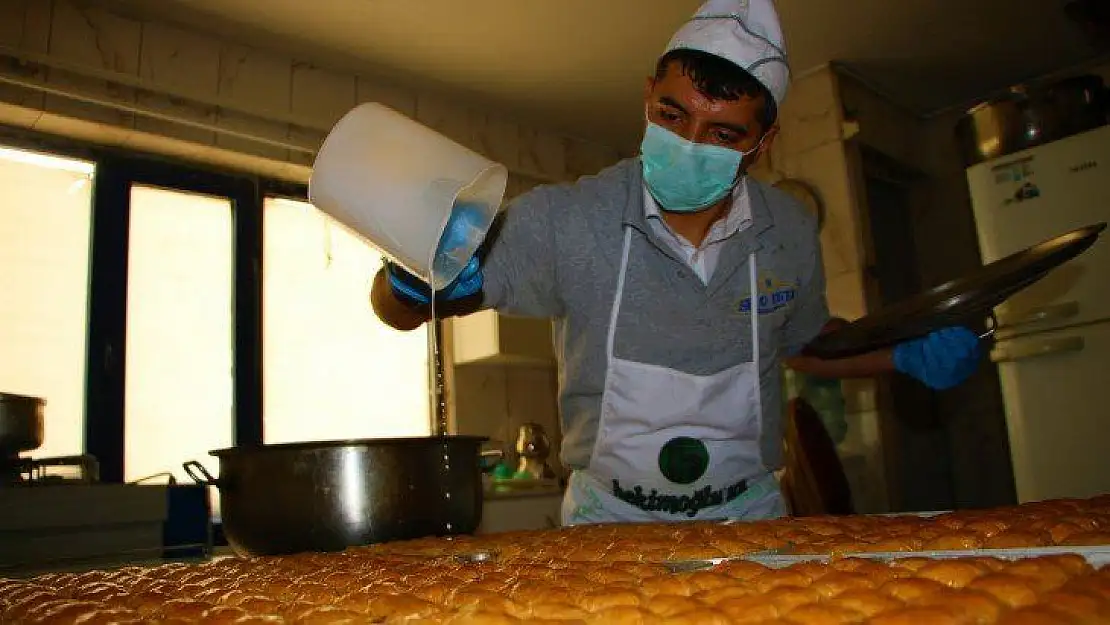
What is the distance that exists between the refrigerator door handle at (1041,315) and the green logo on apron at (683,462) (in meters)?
2.19

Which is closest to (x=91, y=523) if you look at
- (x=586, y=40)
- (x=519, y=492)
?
(x=519, y=492)

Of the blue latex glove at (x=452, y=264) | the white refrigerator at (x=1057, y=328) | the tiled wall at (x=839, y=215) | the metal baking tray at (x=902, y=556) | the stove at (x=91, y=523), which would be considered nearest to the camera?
the metal baking tray at (x=902, y=556)

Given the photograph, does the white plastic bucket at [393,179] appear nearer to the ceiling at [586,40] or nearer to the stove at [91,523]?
the stove at [91,523]

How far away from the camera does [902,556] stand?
786 mm

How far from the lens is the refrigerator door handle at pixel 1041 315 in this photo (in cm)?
303

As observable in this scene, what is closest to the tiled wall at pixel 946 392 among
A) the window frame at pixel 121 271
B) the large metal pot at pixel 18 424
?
the window frame at pixel 121 271

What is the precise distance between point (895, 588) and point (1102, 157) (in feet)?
10.4

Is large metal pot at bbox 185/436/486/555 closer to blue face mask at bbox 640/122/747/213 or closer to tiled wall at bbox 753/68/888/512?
blue face mask at bbox 640/122/747/213

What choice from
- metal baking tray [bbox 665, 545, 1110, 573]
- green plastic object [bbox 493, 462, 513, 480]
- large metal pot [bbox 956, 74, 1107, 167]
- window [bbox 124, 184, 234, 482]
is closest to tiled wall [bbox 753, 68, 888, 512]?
large metal pot [bbox 956, 74, 1107, 167]

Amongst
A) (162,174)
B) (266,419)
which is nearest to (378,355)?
(266,419)

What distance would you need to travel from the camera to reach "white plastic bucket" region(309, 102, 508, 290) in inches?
44.8

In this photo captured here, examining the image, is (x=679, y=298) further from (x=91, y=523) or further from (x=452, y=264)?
(x=91, y=523)

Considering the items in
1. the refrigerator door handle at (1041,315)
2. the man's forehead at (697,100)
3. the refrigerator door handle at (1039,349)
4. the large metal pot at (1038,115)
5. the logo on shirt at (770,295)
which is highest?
the large metal pot at (1038,115)

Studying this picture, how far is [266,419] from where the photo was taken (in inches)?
146
